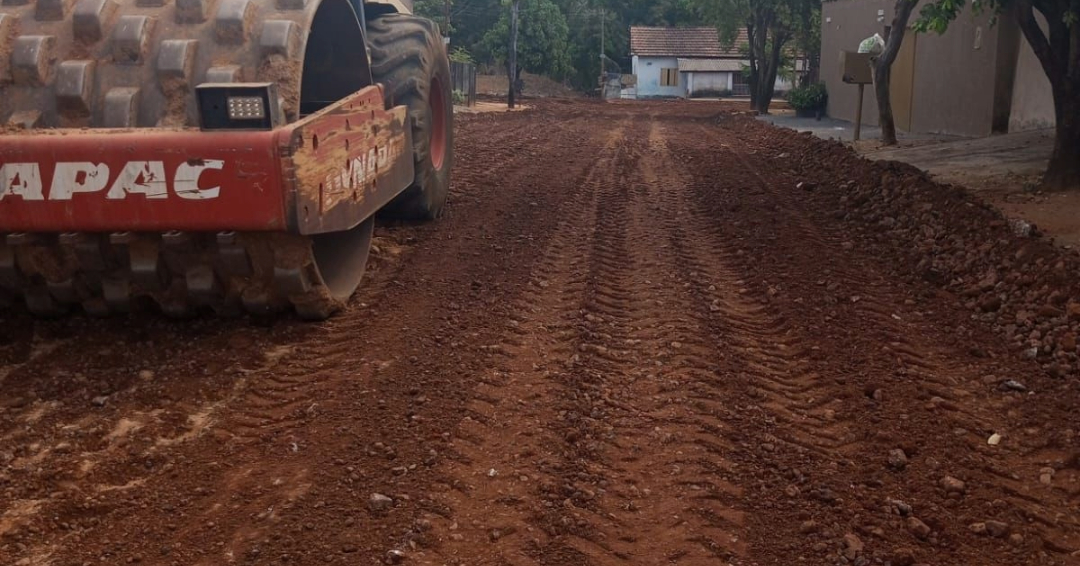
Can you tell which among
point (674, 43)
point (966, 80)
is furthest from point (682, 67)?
point (966, 80)

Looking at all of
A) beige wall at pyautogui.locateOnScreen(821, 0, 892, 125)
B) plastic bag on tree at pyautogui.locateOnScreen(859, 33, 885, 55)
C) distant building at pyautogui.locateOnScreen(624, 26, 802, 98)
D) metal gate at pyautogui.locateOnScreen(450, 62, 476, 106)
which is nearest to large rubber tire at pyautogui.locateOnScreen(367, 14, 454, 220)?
plastic bag on tree at pyautogui.locateOnScreen(859, 33, 885, 55)

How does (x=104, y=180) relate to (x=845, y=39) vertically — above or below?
below

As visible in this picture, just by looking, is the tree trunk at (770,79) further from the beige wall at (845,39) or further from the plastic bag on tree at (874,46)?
the plastic bag on tree at (874,46)

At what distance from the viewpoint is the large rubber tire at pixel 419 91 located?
7.04 metres

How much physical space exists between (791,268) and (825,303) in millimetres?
920

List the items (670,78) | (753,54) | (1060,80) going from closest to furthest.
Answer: (1060,80) < (753,54) < (670,78)

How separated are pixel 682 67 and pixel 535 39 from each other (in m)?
10.9

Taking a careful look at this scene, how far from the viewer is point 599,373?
181 inches

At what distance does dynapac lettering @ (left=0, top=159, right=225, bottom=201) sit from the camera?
13.0ft

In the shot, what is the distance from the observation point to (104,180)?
399 cm

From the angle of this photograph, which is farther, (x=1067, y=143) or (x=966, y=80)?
(x=966, y=80)

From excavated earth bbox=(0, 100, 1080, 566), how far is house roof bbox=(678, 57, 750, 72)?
57.7 meters

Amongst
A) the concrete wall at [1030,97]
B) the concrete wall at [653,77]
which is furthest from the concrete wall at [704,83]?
the concrete wall at [1030,97]

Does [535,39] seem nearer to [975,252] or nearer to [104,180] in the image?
[975,252]
